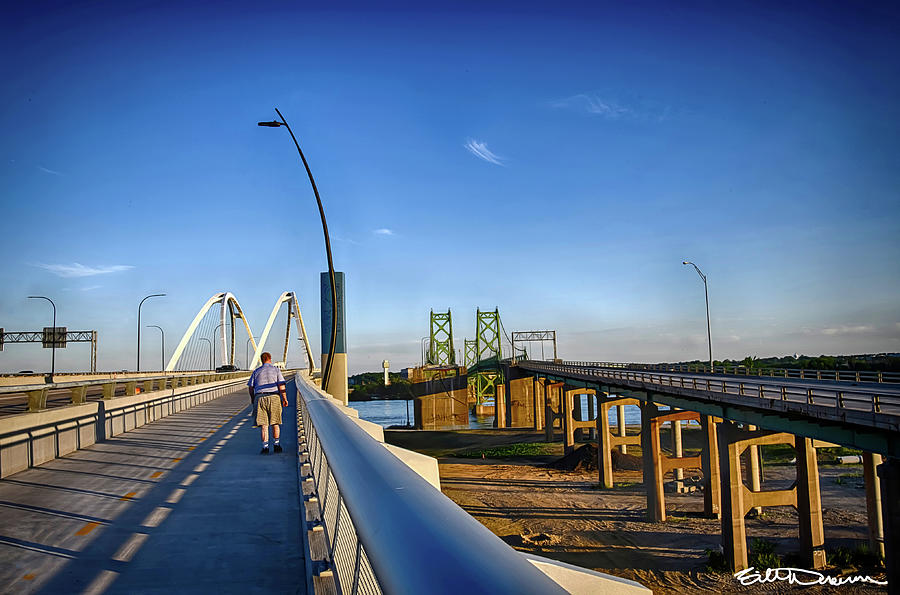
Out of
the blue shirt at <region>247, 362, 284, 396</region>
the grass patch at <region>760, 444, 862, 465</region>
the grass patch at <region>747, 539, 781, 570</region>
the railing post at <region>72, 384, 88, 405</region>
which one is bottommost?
the grass patch at <region>760, 444, 862, 465</region>

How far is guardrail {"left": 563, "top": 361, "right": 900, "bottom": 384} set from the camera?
95.6 ft

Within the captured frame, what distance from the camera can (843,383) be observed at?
30.6 m

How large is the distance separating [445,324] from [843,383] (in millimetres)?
123409

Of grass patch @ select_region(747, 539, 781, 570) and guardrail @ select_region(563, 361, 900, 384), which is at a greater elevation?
guardrail @ select_region(563, 361, 900, 384)

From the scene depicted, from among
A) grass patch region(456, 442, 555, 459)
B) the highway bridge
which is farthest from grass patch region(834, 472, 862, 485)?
the highway bridge

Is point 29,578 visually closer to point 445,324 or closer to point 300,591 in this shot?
point 300,591

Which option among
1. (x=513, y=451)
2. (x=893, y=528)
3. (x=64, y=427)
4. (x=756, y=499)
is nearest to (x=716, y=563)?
(x=756, y=499)

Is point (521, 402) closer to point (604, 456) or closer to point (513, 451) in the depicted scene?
point (513, 451)

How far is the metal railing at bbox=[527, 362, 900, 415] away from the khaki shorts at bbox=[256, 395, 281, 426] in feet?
44.2

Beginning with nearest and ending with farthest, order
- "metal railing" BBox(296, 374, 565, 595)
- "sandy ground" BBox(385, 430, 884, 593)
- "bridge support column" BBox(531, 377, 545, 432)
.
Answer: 1. "metal railing" BBox(296, 374, 565, 595)
2. "sandy ground" BBox(385, 430, 884, 593)
3. "bridge support column" BBox(531, 377, 545, 432)

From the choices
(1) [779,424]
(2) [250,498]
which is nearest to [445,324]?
(1) [779,424]

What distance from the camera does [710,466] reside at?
28.4 m

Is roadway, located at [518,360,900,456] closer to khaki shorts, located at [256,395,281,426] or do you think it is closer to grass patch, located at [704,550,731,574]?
grass patch, located at [704,550,731,574]

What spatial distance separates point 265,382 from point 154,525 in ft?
17.7
